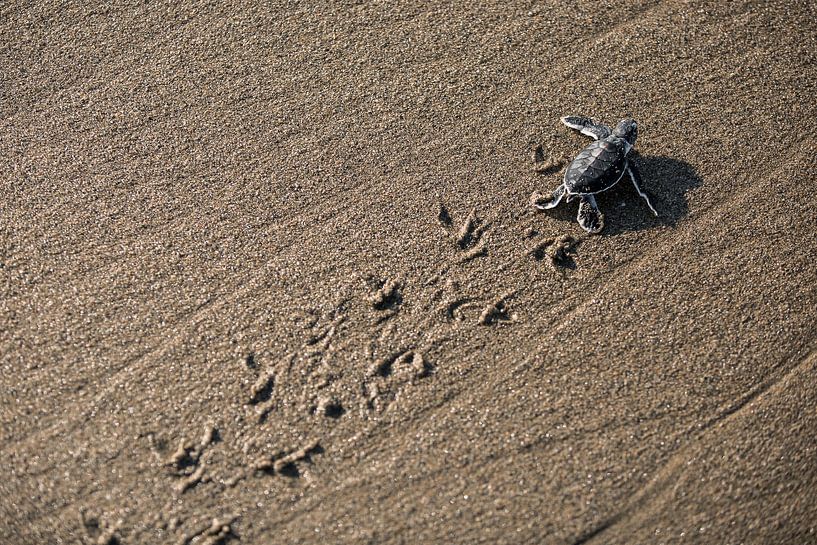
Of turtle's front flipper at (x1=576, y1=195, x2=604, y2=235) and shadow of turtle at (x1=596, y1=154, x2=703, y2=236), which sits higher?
turtle's front flipper at (x1=576, y1=195, x2=604, y2=235)

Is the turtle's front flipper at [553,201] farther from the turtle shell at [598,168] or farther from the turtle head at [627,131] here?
the turtle head at [627,131]

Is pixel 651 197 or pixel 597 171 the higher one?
pixel 597 171

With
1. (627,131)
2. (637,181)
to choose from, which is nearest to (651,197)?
(637,181)

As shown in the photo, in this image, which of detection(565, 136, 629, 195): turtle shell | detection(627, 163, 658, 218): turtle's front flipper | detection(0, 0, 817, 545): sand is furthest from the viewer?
detection(627, 163, 658, 218): turtle's front flipper

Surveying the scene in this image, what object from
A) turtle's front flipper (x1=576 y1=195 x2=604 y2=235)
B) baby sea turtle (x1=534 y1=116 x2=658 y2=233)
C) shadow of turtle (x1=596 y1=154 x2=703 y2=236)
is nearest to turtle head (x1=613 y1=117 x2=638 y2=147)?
baby sea turtle (x1=534 y1=116 x2=658 y2=233)

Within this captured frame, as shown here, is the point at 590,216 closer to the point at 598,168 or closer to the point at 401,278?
the point at 598,168

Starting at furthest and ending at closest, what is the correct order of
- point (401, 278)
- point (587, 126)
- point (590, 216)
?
point (587, 126)
point (590, 216)
point (401, 278)

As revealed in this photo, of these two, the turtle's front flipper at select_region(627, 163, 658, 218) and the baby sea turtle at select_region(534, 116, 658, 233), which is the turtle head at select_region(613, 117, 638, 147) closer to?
the baby sea turtle at select_region(534, 116, 658, 233)

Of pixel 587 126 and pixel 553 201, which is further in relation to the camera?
pixel 587 126
